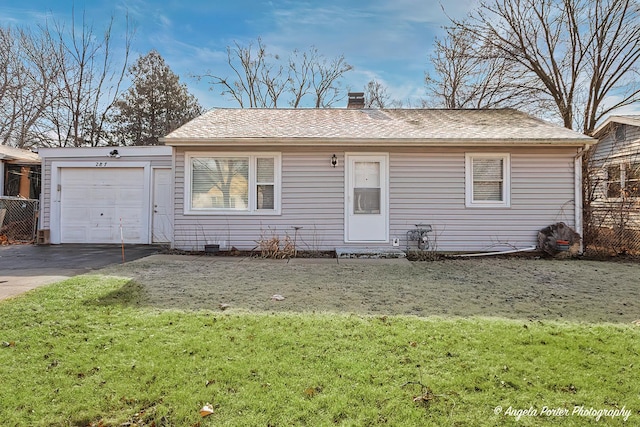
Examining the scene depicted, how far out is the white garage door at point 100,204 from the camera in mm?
9422

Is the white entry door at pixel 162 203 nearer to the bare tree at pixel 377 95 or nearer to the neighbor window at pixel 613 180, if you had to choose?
the neighbor window at pixel 613 180

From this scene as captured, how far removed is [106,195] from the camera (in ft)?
31.0

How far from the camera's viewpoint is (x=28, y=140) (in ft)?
60.2

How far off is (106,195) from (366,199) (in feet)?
24.3

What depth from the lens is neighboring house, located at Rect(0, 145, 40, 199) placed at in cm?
1204

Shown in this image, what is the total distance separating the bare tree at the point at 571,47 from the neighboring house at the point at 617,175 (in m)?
1.02

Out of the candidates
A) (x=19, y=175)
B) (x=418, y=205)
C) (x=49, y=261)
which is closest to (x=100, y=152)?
(x=49, y=261)

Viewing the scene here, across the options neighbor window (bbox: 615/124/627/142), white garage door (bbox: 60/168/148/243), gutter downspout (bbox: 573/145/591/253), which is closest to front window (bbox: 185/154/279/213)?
white garage door (bbox: 60/168/148/243)

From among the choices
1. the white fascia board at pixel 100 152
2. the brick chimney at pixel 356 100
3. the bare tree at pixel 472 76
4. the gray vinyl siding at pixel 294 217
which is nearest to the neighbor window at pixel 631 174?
the bare tree at pixel 472 76

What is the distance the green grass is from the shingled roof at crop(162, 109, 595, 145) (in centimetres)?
489

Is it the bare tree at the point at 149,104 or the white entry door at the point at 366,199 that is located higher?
the bare tree at the point at 149,104

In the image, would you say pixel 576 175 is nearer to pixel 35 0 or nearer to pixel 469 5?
pixel 469 5

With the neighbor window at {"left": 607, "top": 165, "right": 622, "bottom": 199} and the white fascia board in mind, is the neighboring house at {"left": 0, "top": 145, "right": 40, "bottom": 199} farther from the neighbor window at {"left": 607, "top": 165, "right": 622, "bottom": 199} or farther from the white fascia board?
the neighbor window at {"left": 607, "top": 165, "right": 622, "bottom": 199}

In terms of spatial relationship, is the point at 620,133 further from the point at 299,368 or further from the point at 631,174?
the point at 299,368
